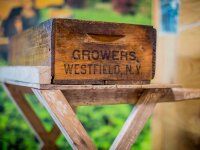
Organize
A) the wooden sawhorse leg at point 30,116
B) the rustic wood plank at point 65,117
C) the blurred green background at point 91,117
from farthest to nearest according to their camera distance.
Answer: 1. the blurred green background at point 91,117
2. the wooden sawhorse leg at point 30,116
3. the rustic wood plank at point 65,117

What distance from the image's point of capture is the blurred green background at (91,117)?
2.79 metres

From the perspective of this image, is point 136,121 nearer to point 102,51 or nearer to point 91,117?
point 102,51

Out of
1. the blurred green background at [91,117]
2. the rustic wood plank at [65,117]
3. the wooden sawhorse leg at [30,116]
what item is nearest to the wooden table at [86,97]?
the rustic wood plank at [65,117]

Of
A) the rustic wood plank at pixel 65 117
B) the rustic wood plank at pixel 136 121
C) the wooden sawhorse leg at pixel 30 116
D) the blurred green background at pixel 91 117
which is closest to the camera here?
the rustic wood plank at pixel 65 117

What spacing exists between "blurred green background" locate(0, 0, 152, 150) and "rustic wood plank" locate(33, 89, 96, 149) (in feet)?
6.22

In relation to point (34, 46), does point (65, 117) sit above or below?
below

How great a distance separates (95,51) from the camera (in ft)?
3.63

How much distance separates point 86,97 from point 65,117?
0.16m

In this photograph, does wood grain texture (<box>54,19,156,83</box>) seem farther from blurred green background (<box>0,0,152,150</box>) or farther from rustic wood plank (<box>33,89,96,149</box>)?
blurred green background (<box>0,0,152,150</box>)

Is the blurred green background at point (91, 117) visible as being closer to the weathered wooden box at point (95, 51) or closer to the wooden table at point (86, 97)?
the wooden table at point (86, 97)

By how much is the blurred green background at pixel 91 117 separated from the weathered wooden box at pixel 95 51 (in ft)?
5.54

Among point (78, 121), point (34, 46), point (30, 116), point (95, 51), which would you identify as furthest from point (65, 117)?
point (30, 116)

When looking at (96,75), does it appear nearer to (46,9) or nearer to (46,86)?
(46,86)

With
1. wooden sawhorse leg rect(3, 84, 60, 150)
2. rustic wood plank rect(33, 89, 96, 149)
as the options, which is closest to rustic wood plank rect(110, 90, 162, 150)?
rustic wood plank rect(33, 89, 96, 149)
